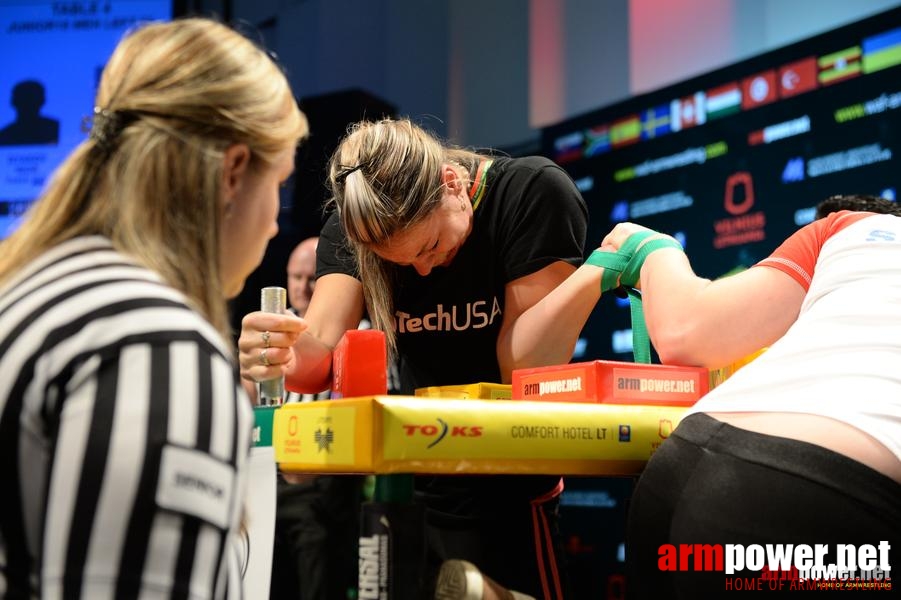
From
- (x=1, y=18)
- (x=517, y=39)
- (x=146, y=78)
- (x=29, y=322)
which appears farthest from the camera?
(x=517, y=39)

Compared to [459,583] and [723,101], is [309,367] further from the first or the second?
[723,101]

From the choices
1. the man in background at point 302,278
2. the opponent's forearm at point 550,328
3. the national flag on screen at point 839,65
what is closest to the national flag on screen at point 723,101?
the national flag on screen at point 839,65

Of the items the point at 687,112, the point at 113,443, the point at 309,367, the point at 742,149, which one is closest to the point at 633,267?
the point at 309,367

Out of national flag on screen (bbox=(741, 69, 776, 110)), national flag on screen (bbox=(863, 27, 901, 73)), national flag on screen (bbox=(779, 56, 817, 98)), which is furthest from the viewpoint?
national flag on screen (bbox=(741, 69, 776, 110))

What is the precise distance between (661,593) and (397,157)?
0.98 metres

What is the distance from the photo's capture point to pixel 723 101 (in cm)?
403

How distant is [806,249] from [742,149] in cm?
279

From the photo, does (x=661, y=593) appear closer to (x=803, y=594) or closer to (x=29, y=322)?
(x=803, y=594)

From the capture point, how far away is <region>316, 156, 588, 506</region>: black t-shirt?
1.94 meters

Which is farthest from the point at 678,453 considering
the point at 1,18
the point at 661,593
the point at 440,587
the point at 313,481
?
the point at 1,18

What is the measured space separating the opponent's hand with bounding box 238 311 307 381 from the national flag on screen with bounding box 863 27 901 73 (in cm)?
281

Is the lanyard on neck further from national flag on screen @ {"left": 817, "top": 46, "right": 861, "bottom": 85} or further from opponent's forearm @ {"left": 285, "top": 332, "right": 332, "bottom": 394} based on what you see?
national flag on screen @ {"left": 817, "top": 46, "right": 861, "bottom": 85}

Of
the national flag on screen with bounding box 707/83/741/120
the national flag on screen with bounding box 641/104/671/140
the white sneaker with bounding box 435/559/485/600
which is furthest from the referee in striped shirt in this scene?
the national flag on screen with bounding box 641/104/671/140

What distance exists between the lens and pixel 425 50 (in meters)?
5.36
